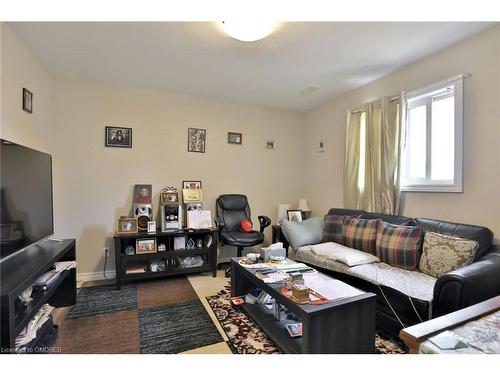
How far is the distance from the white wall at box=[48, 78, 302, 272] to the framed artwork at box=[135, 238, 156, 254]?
51 cm

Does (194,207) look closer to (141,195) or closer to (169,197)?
(169,197)

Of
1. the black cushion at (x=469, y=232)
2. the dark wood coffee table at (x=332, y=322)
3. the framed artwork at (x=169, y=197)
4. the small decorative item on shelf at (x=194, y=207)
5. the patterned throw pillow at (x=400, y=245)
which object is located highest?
the framed artwork at (x=169, y=197)

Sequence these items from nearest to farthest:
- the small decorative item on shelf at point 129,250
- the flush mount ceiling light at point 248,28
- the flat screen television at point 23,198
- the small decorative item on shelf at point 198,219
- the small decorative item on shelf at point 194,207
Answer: the flat screen television at point 23,198 → the flush mount ceiling light at point 248,28 → the small decorative item on shelf at point 129,250 → the small decorative item on shelf at point 198,219 → the small decorative item on shelf at point 194,207

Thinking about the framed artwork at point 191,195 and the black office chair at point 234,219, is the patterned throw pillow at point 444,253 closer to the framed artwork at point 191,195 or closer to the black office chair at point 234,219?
the black office chair at point 234,219

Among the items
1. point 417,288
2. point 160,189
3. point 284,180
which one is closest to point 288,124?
point 284,180

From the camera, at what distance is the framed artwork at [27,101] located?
7.63 ft

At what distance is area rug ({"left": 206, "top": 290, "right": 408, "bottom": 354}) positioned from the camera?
5.72 feet

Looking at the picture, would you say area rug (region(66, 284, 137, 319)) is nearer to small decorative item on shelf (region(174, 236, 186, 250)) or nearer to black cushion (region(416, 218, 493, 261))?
small decorative item on shelf (region(174, 236, 186, 250))

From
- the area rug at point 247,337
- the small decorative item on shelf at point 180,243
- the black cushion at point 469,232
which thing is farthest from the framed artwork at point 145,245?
the black cushion at point 469,232

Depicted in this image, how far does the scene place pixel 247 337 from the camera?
1895mm

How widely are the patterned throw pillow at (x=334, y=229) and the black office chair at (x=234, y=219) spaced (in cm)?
80

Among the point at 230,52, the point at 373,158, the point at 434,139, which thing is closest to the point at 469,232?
the point at 434,139

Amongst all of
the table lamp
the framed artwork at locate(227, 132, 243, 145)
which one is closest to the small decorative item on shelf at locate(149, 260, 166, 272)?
the table lamp

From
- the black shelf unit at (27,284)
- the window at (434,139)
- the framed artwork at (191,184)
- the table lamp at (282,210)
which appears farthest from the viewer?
the table lamp at (282,210)
